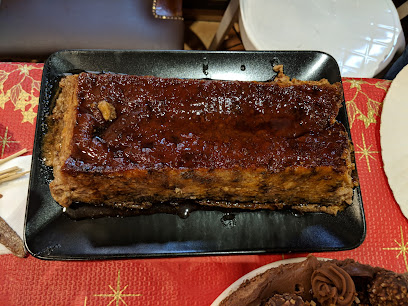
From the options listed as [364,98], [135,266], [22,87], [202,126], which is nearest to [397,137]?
[364,98]

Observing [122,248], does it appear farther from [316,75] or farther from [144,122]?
[316,75]

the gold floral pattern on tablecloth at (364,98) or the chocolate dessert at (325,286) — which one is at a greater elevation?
the gold floral pattern on tablecloth at (364,98)

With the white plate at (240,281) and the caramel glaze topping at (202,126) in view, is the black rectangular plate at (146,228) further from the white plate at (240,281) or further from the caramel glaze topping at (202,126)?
the caramel glaze topping at (202,126)

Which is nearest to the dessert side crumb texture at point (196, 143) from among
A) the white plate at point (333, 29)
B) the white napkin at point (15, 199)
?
the white napkin at point (15, 199)

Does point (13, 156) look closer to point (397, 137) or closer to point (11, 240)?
point (11, 240)

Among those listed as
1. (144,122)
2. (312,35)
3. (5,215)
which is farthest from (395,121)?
(5,215)

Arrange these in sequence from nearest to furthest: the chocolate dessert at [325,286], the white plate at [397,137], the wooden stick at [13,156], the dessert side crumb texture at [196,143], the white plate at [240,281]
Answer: the chocolate dessert at [325,286], the dessert side crumb texture at [196,143], the white plate at [240,281], the wooden stick at [13,156], the white plate at [397,137]

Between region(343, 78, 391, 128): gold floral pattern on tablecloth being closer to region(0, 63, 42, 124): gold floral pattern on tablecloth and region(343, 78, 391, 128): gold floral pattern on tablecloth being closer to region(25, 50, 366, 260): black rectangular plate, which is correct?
region(25, 50, 366, 260): black rectangular plate
